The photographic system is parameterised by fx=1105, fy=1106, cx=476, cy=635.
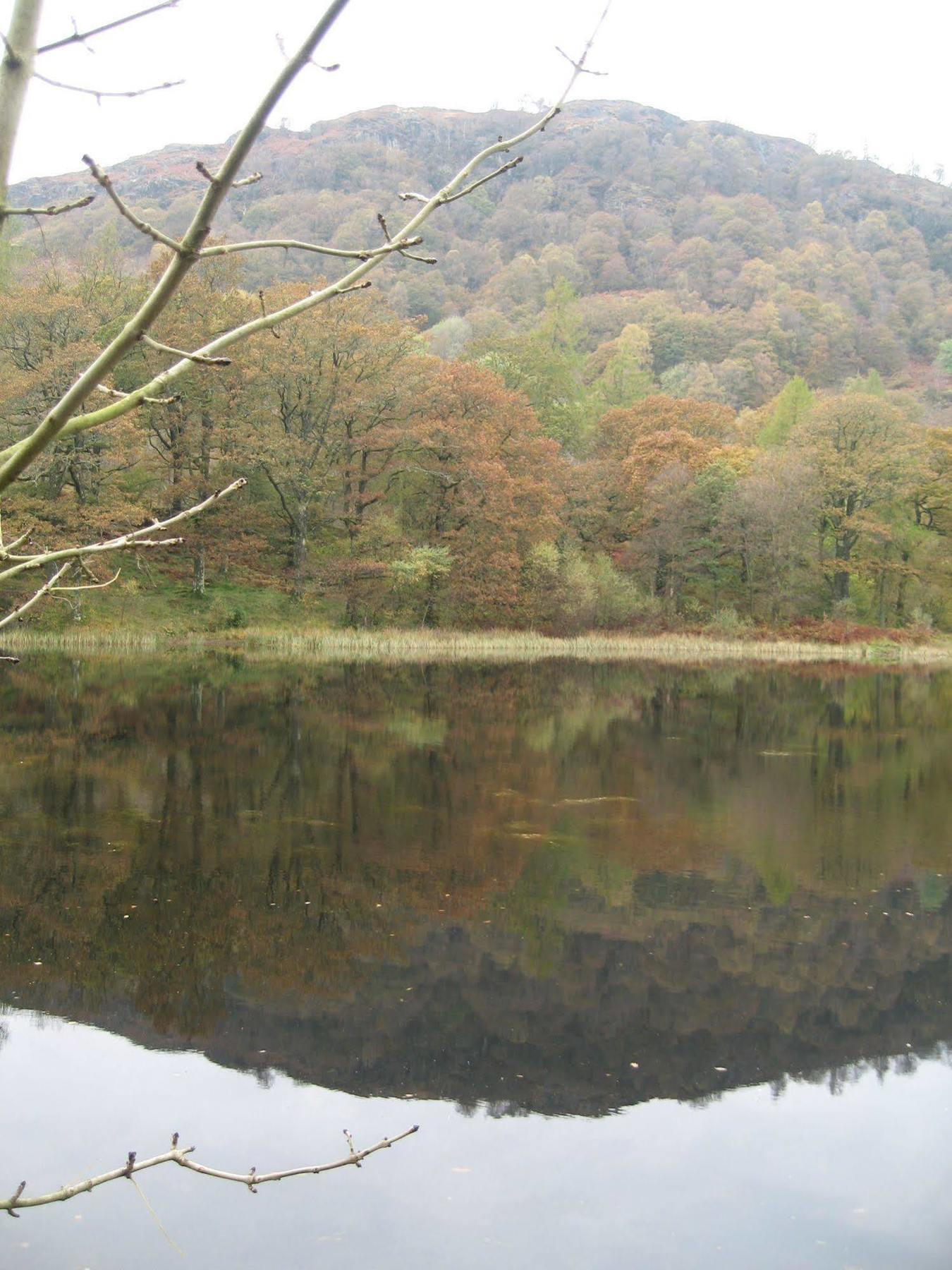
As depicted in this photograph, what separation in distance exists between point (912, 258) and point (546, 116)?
148m

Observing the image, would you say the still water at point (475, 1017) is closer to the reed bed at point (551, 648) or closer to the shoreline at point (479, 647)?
the shoreline at point (479, 647)

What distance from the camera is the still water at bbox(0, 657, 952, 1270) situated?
4.55m

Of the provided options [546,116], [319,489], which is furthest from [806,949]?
[319,489]

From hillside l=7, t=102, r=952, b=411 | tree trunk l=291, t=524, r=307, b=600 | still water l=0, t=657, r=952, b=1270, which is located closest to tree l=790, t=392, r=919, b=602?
tree trunk l=291, t=524, r=307, b=600

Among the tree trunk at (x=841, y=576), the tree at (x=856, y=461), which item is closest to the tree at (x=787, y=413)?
the tree at (x=856, y=461)

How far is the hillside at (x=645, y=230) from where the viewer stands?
98.4m

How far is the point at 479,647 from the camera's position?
139 feet

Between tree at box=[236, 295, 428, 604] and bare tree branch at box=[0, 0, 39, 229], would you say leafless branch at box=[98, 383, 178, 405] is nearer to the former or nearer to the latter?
bare tree branch at box=[0, 0, 39, 229]

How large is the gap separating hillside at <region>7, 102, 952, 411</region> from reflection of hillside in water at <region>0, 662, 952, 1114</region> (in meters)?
57.8

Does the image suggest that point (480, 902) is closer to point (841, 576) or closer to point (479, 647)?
point (479, 647)

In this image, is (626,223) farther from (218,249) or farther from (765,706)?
(218,249)

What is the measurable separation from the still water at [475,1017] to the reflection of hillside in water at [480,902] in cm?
4

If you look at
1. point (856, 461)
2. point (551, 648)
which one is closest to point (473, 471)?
point (551, 648)

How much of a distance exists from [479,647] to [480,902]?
3384 cm
